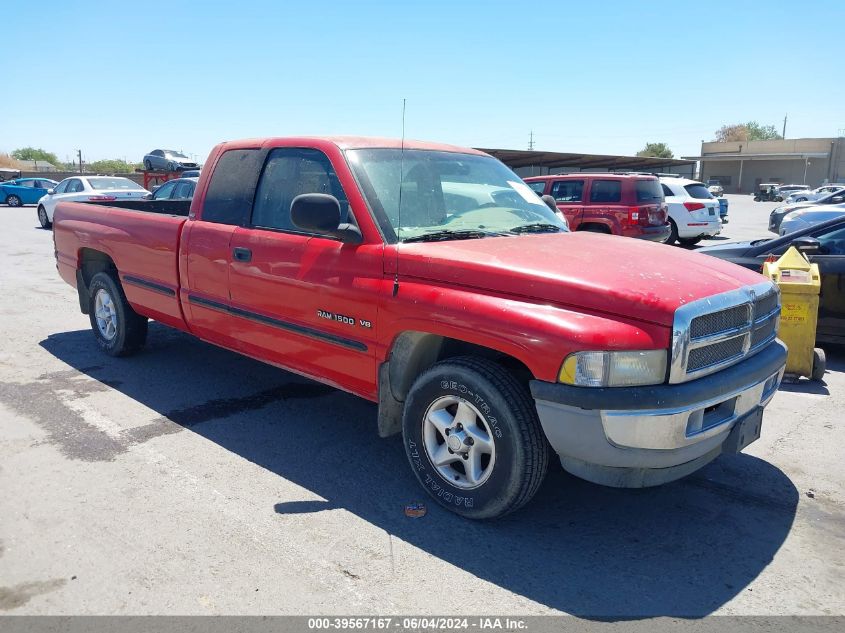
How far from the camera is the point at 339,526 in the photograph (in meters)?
3.40

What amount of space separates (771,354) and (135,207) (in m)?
6.22

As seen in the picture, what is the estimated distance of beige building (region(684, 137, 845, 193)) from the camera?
66.3m

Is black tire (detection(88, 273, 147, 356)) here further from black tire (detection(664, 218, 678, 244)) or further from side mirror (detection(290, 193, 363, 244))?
black tire (detection(664, 218, 678, 244))

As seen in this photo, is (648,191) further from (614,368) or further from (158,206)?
(614,368)

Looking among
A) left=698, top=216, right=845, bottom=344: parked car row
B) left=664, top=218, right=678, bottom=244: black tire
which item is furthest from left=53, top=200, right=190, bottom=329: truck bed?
left=664, top=218, right=678, bottom=244: black tire

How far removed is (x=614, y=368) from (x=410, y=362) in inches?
46.8

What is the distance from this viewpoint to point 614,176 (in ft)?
42.1

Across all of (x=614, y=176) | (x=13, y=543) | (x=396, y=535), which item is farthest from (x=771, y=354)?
(x=614, y=176)

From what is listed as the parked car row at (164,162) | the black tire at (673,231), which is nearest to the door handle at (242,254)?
the black tire at (673,231)

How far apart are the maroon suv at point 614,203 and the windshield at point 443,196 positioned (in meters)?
8.34

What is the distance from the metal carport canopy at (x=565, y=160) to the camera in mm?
26922

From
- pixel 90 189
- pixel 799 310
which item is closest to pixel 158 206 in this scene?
pixel 799 310

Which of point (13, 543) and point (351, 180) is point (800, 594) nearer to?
point (351, 180)

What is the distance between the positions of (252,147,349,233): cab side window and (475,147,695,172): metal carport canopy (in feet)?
65.0
